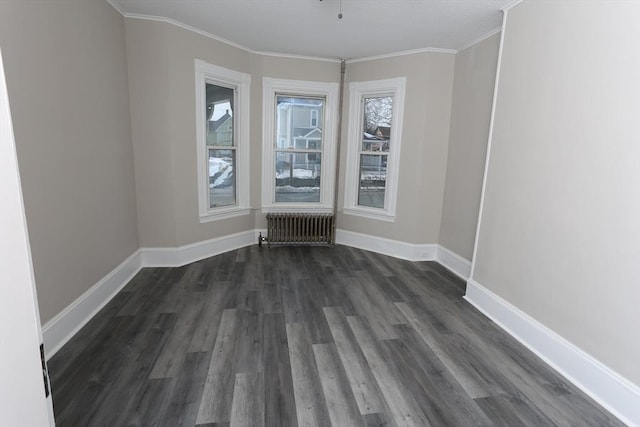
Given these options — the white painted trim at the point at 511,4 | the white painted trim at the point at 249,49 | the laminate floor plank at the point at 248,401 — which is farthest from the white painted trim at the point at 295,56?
the laminate floor plank at the point at 248,401

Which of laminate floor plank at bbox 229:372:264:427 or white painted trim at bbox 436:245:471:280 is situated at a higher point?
white painted trim at bbox 436:245:471:280

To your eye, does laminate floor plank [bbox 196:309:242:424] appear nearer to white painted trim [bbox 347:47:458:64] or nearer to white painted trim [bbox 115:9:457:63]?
white painted trim [bbox 115:9:457:63]

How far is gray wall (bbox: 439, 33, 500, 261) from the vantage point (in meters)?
3.50

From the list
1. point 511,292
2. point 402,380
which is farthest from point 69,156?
point 511,292

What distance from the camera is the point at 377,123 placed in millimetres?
4637

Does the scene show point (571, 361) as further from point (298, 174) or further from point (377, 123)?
point (298, 174)

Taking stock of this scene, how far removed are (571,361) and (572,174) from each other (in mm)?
1231

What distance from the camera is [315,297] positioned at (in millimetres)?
3270

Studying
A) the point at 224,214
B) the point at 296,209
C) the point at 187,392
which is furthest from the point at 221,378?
the point at 296,209

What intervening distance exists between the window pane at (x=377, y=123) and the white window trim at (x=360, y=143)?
8 cm

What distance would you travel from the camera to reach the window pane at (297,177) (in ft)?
16.1

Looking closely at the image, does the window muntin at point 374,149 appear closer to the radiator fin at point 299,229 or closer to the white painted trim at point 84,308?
the radiator fin at point 299,229

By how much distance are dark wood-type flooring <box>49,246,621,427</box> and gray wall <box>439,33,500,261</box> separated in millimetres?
946

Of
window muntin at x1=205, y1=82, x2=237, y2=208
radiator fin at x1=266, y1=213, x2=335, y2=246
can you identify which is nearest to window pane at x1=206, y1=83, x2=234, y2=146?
window muntin at x1=205, y1=82, x2=237, y2=208
